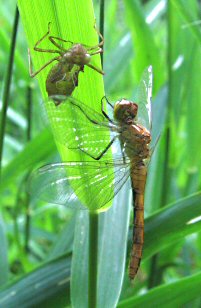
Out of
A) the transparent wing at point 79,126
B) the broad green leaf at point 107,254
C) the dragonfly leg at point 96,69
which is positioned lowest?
the broad green leaf at point 107,254

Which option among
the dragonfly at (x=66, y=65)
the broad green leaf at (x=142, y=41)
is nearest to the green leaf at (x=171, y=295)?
the dragonfly at (x=66, y=65)

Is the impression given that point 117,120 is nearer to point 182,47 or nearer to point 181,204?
point 181,204

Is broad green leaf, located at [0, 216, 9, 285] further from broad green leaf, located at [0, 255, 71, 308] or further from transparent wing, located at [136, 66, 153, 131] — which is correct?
transparent wing, located at [136, 66, 153, 131]

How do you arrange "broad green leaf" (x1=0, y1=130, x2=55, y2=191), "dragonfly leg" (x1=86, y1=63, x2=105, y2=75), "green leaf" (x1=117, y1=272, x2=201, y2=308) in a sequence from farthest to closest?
"broad green leaf" (x1=0, y1=130, x2=55, y2=191) < "green leaf" (x1=117, y1=272, x2=201, y2=308) < "dragonfly leg" (x1=86, y1=63, x2=105, y2=75)

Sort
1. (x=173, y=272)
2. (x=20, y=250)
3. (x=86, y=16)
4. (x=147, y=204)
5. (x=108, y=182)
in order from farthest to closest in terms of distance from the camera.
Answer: (x=173, y=272), (x=147, y=204), (x=20, y=250), (x=108, y=182), (x=86, y=16)

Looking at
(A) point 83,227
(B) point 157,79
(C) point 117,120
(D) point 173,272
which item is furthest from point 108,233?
(D) point 173,272

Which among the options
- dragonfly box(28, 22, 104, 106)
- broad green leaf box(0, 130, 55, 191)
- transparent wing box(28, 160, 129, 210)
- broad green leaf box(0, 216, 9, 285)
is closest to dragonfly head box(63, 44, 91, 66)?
dragonfly box(28, 22, 104, 106)

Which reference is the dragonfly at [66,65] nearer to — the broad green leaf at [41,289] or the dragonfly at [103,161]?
the dragonfly at [103,161]
